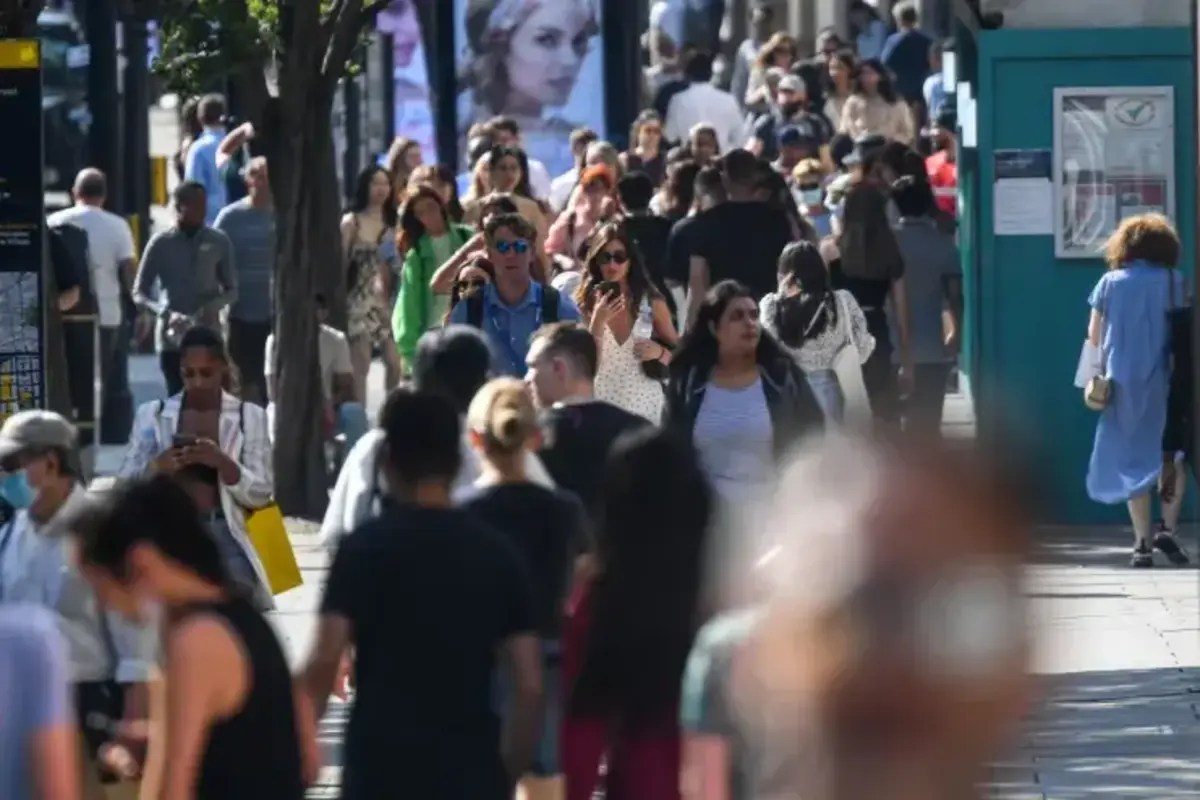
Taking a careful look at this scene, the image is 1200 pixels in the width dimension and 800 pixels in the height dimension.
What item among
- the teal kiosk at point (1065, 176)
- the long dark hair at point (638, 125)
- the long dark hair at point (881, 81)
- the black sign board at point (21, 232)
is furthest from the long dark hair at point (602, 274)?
the long dark hair at point (881, 81)

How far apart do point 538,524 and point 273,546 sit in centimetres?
234

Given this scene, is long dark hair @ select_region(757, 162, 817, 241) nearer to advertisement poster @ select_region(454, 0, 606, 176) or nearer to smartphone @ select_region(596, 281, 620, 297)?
smartphone @ select_region(596, 281, 620, 297)

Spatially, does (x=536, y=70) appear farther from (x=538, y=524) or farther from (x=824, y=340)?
(x=538, y=524)

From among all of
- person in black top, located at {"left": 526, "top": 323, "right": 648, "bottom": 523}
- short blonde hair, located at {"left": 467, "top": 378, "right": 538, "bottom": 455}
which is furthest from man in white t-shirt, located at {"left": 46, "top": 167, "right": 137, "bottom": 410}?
short blonde hair, located at {"left": 467, "top": 378, "right": 538, "bottom": 455}

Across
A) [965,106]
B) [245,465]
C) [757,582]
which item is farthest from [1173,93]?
[757,582]

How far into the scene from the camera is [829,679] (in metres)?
4.56

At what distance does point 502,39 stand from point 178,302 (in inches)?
221

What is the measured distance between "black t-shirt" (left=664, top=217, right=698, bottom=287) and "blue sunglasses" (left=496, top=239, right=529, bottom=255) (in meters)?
3.24

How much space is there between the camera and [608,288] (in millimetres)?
12305

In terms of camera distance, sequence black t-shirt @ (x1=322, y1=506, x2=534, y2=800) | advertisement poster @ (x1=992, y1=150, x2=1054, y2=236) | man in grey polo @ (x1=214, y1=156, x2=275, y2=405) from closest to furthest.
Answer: black t-shirt @ (x1=322, y1=506, x2=534, y2=800) < advertisement poster @ (x1=992, y1=150, x2=1054, y2=236) < man in grey polo @ (x1=214, y1=156, x2=275, y2=405)

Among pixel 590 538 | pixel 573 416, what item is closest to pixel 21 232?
pixel 573 416

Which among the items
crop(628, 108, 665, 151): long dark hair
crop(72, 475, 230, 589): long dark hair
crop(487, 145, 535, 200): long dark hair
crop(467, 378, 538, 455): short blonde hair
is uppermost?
crop(628, 108, 665, 151): long dark hair

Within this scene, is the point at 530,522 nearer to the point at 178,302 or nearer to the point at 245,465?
the point at 245,465

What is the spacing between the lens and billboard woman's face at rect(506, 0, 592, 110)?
2322 cm
